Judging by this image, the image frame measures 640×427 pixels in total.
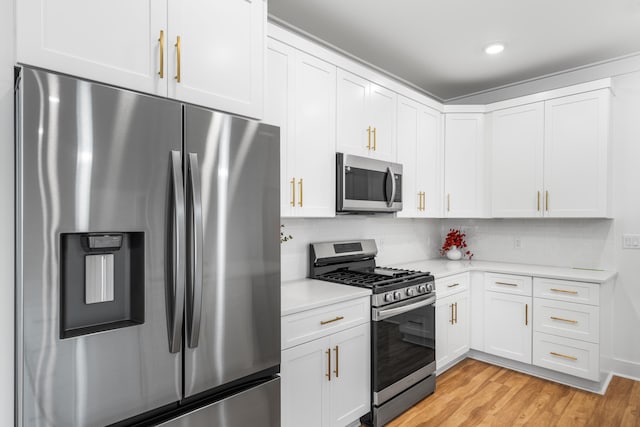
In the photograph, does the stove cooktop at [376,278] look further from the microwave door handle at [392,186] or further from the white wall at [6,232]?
the white wall at [6,232]

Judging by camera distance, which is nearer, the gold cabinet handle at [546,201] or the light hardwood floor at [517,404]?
the light hardwood floor at [517,404]

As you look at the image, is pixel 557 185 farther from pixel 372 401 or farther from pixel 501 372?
pixel 372 401

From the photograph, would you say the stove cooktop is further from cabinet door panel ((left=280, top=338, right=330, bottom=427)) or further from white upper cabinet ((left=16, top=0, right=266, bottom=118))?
white upper cabinet ((left=16, top=0, right=266, bottom=118))

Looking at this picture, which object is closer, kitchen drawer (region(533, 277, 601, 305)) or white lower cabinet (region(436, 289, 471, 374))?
kitchen drawer (region(533, 277, 601, 305))

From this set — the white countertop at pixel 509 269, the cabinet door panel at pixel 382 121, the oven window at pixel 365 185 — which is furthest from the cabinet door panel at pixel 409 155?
the white countertop at pixel 509 269

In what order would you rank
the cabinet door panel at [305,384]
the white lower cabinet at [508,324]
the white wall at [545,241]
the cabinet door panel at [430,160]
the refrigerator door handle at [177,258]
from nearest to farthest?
the refrigerator door handle at [177,258] → the cabinet door panel at [305,384] → the white lower cabinet at [508,324] → the white wall at [545,241] → the cabinet door panel at [430,160]

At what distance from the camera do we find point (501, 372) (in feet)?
10.9

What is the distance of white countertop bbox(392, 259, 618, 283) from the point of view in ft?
9.96

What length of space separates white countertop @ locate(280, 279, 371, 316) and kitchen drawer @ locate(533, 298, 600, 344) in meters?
1.76

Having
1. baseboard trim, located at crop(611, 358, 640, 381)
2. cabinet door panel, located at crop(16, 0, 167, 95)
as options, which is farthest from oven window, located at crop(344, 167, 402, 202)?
baseboard trim, located at crop(611, 358, 640, 381)

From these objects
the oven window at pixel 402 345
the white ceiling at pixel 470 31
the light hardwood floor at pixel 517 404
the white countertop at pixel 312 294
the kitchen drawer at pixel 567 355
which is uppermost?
the white ceiling at pixel 470 31

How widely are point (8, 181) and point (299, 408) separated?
5.41ft

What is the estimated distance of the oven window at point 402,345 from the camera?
242 cm

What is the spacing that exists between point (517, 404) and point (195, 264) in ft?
8.83
